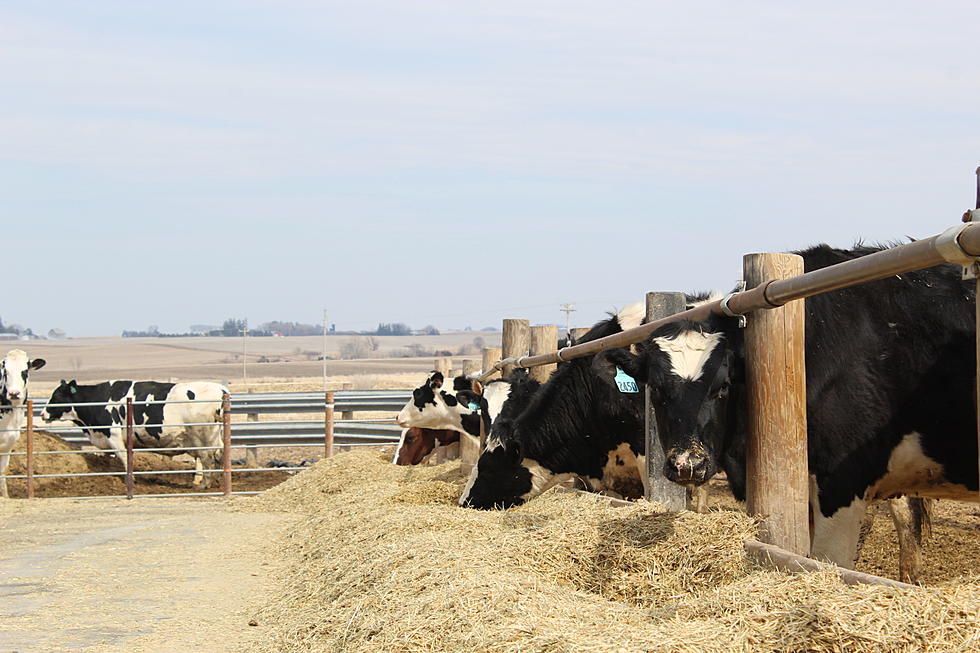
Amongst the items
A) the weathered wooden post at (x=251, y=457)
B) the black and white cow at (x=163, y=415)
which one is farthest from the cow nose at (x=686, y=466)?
the weathered wooden post at (x=251, y=457)

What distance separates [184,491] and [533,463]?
920 centimetres

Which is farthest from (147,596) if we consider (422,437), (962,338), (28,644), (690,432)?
(422,437)

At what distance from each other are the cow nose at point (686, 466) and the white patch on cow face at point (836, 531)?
2.65 feet

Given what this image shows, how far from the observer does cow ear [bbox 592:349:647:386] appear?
5.28 metres

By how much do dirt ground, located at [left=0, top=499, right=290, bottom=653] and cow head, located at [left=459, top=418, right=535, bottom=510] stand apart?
1.80 meters

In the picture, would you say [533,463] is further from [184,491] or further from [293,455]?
[293,455]

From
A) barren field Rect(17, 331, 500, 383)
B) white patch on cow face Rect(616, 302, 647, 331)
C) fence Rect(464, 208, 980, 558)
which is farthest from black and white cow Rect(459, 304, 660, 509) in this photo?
barren field Rect(17, 331, 500, 383)

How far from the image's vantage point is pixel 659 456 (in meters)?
6.18

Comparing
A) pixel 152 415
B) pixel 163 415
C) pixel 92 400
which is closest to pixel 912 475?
pixel 163 415

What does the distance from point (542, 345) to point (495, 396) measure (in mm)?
759

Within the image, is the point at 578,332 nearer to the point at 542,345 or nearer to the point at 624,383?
the point at 542,345

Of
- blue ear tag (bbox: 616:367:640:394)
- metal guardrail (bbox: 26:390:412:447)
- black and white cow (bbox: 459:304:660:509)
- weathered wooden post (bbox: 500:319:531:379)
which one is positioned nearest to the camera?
blue ear tag (bbox: 616:367:640:394)

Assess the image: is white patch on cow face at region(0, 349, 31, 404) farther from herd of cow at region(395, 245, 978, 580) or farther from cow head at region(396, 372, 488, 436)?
herd of cow at region(395, 245, 978, 580)

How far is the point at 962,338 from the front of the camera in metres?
5.12
